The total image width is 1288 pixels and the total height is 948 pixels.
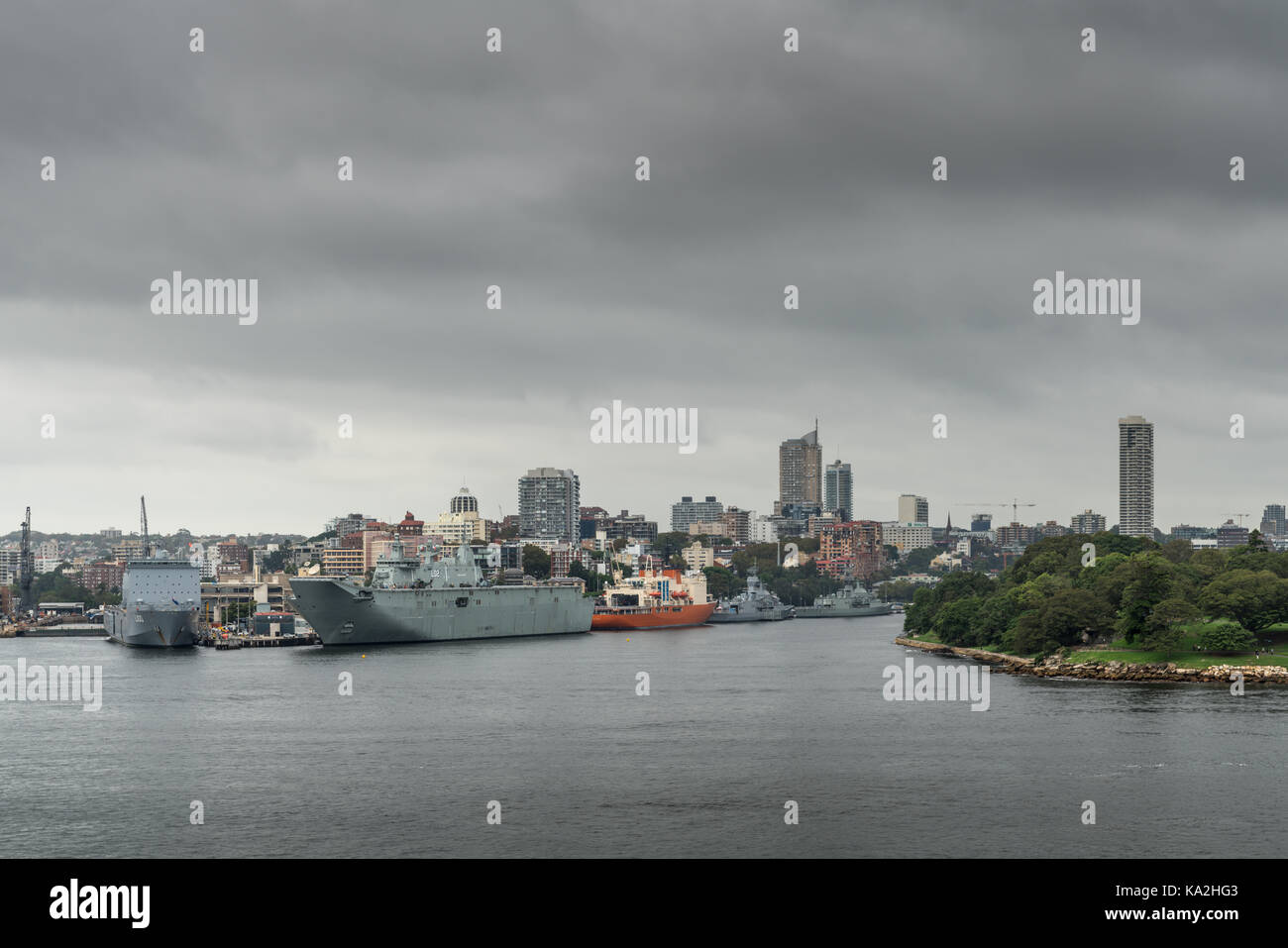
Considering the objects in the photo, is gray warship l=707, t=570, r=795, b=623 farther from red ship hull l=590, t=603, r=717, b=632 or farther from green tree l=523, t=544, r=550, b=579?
green tree l=523, t=544, r=550, b=579

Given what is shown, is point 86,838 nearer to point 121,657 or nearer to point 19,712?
point 19,712

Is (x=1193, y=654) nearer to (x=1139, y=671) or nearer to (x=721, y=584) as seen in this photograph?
(x=1139, y=671)

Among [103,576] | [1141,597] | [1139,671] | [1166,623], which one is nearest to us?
[1139,671]

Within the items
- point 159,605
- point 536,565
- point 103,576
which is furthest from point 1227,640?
point 103,576

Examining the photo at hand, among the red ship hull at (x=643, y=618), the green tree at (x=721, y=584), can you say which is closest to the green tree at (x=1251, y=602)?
the red ship hull at (x=643, y=618)
